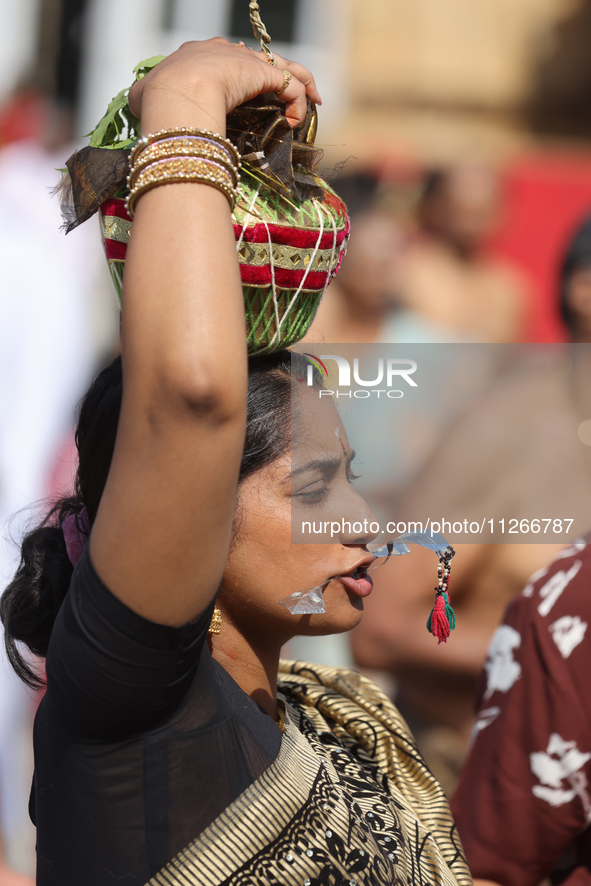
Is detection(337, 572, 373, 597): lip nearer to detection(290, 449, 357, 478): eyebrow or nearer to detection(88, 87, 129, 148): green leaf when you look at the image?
detection(290, 449, 357, 478): eyebrow

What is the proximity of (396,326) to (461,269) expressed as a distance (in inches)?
32.0

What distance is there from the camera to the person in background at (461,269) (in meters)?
5.53

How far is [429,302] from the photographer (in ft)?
18.2

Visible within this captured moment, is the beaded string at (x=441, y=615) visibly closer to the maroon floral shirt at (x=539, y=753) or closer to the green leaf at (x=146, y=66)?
the maroon floral shirt at (x=539, y=753)

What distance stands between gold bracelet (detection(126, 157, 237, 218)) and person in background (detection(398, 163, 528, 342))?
15.1 feet

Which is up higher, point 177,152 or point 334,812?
point 177,152

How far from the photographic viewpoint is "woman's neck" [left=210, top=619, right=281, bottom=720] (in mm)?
1379

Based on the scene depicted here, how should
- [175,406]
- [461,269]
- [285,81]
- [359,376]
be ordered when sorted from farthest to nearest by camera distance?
1. [461,269]
2. [359,376]
3. [285,81]
4. [175,406]

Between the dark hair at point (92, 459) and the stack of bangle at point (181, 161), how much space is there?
1.46 ft

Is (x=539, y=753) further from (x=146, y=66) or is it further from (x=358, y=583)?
(x=146, y=66)

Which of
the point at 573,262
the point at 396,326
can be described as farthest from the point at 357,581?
the point at 396,326

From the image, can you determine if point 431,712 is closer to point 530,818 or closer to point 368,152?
point 530,818

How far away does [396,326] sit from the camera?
5164 mm

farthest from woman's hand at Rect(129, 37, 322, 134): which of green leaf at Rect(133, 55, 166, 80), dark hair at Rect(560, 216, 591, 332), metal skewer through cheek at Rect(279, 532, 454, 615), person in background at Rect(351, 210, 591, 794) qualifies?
dark hair at Rect(560, 216, 591, 332)
